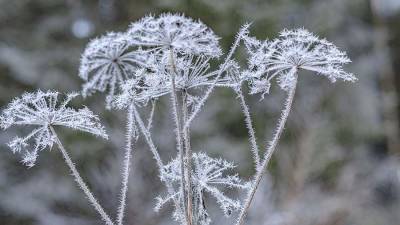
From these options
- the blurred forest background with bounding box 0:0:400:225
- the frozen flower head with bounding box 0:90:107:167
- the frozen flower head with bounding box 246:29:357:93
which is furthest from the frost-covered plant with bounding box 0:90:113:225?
the blurred forest background with bounding box 0:0:400:225

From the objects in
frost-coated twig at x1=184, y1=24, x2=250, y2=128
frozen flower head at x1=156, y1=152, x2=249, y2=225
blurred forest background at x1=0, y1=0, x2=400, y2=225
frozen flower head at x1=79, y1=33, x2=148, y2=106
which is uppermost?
blurred forest background at x1=0, y1=0, x2=400, y2=225

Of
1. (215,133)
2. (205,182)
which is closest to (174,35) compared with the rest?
(205,182)

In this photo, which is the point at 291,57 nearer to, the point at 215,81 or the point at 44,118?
the point at 215,81

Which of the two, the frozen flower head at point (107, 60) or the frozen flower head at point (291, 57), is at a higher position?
the frozen flower head at point (107, 60)

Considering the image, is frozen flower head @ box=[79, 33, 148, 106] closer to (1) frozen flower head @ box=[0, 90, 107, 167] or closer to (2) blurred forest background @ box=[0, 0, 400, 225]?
(1) frozen flower head @ box=[0, 90, 107, 167]

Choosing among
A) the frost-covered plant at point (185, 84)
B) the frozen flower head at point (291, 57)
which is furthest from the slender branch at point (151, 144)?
the frozen flower head at point (291, 57)

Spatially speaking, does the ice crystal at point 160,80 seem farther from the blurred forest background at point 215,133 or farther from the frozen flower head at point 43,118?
the blurred forest background at point 215,133

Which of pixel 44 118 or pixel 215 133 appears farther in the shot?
pixel 215 133
